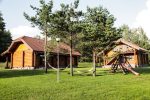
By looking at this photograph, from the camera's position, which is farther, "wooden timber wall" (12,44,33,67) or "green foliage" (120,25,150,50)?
"green foliage" (120,25,150,50)

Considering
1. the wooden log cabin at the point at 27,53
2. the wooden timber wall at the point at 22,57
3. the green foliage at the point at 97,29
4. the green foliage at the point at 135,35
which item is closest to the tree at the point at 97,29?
the green foliage at the point at 97,29

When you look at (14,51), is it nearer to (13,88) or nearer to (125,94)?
(13,88)

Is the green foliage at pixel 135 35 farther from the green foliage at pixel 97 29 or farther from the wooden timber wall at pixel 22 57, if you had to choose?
the green foliage at pixel 97 29

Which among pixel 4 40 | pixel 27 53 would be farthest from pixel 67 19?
pixel 4 40

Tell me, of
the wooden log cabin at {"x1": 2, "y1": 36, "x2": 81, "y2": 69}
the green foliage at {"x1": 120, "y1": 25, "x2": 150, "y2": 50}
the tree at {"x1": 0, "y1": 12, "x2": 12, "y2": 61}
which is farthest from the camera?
the green foliage at {"x1": 120, "y1": 25, "x2": 150, "y2": 50}

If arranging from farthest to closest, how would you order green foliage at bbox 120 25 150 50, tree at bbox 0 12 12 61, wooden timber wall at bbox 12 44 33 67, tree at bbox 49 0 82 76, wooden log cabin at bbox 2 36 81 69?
1. green foliage at bbox 120 25 150 50
2. tree at bbox 0 12 12 61
3. wooden timber wall at bbox 12 44 33 67
4. wooden log cabin at bbox 2 36 81 69
5. tree at bbox 49 0 82 76

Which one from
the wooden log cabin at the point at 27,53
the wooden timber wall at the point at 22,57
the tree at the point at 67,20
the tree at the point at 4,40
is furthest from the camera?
the tree at the point at 4,40

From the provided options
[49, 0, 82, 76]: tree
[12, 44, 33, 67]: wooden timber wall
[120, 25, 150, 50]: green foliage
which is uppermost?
[120, 25, 150, 50]: green foliage

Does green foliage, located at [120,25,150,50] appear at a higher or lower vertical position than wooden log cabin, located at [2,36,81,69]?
higher

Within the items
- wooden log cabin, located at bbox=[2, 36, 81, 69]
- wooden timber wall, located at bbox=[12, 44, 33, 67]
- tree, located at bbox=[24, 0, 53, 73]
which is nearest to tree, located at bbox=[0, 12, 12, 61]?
wooden log cabin, located at bbox=[2, 36, 81, 69]

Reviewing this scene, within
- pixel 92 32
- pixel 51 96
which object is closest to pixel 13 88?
pixel 51 96

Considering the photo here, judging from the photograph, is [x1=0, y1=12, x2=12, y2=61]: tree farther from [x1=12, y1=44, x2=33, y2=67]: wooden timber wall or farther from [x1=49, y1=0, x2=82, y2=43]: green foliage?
[x1=49, y1=0, x2=82, y2=43]: green foliage

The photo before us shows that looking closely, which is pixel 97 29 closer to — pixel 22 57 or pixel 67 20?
pixel 67 20

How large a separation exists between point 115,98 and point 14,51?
33.9m
